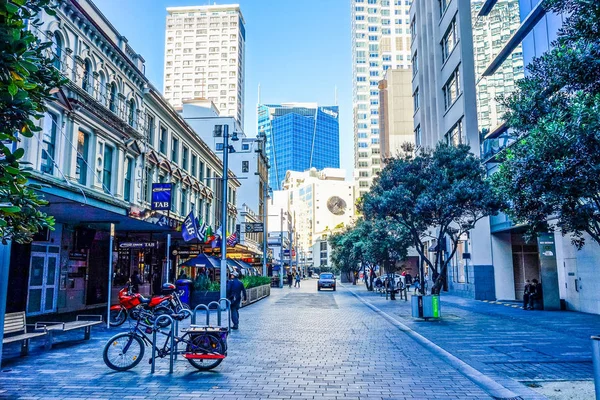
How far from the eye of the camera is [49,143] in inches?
675

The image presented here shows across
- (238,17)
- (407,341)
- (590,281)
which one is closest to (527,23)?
(590,281)

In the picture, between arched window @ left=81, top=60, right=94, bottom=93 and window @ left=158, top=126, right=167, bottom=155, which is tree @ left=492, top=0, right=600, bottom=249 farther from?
window @ left=158, top=126, right=167, bottom=155

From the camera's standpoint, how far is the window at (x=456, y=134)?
29683 millimetres

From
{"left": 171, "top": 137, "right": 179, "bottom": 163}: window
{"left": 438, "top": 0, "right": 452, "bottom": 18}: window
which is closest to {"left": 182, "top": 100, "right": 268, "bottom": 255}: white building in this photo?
{"left": 171, "top": 137, "right": 179, "bottom": 163}: window

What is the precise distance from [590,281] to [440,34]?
21.8 m

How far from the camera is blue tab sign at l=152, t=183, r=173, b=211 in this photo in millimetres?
21906

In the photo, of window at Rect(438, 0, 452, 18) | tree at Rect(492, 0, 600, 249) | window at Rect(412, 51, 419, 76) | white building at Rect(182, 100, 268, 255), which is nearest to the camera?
tree at Rect(492, 0, 600, 249)

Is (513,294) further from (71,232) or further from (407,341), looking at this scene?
(71,232)

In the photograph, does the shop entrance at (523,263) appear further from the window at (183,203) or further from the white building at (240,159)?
the white building at (240,159)

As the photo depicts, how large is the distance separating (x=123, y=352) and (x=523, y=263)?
24.2m

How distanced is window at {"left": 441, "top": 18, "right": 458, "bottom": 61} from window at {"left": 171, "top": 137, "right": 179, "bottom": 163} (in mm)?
19137

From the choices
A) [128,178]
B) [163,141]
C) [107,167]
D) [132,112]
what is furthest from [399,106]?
[107,167]

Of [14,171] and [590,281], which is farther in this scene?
[590,281]

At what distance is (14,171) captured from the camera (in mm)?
4035
